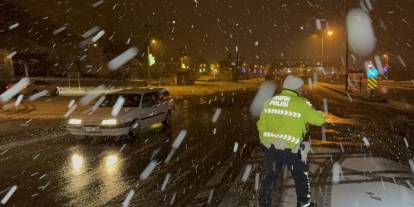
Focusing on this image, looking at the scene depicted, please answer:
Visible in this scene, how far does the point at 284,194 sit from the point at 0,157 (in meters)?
7.01

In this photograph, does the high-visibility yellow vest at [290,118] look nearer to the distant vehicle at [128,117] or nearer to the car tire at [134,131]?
the distant vehicle at [128,117]

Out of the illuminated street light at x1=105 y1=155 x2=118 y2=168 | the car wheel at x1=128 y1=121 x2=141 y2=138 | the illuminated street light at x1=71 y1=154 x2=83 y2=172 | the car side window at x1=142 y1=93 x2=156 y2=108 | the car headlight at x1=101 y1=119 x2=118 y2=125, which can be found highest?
the car side window at x1=142 y1=93 x2=156 y2=108

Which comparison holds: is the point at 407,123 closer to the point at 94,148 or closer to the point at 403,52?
the point at 94,148

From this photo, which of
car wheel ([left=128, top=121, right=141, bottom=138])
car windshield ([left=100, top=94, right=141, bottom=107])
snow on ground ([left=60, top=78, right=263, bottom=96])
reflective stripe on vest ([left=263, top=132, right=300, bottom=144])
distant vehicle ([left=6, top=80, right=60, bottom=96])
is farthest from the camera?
snow on ground ([left=60, top=78, right=263, bottom=96])

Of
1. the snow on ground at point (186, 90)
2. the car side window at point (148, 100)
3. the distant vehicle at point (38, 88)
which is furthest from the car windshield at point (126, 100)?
the snow on ground at point (186, 90)

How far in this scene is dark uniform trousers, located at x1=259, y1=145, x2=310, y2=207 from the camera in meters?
4.54

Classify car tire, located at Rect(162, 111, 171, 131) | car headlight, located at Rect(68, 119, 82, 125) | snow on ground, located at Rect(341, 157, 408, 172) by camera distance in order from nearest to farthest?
snow on ground, located at Rect(341, 157, 408, 172), car headlight, located at Rect(68, 119, 82, 125), car tire, located at Rect(162, 111, 171, 131)

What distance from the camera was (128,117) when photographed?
1139 centimetres

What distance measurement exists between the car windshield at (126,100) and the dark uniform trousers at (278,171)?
8102mm

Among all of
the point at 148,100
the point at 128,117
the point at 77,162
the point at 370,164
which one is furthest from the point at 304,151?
the point at 148,100

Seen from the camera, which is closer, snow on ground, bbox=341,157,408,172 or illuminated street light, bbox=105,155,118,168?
snow on ground, bbox=341,157,408,172

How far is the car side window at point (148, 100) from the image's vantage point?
12552mm

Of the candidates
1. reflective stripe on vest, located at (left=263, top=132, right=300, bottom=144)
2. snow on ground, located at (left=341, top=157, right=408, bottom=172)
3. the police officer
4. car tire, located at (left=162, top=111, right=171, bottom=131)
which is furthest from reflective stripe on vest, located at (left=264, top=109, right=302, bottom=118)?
car tire, located at (left=162, top=111, right=171, bottom=131)

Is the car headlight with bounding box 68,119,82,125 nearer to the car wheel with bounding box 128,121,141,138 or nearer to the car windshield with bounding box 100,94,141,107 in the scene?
the car windshield with bounding box 100,94,141,107
